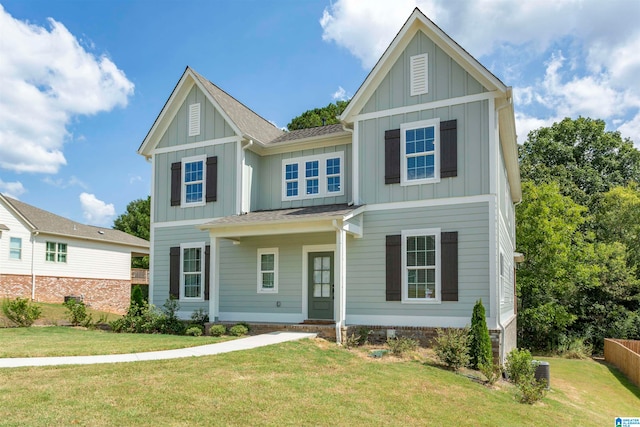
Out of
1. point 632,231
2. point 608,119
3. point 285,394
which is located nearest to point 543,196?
point 632,231

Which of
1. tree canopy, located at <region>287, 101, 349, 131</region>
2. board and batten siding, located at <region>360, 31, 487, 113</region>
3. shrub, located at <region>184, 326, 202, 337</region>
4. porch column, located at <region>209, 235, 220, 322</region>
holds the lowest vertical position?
shrub, located at <region>184, 326, 202, 337</region>

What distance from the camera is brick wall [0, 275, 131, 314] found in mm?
25656

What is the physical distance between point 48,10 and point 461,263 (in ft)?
46.3

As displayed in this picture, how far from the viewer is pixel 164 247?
1755 centimetres

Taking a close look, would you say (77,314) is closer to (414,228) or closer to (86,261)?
(414,228)

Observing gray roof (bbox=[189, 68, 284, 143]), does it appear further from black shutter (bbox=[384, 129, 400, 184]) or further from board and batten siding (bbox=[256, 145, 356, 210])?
black shutter (bbox=[384, 129, 400, 184])

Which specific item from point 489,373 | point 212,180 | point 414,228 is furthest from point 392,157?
point 489,373

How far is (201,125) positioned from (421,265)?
28.7 feet

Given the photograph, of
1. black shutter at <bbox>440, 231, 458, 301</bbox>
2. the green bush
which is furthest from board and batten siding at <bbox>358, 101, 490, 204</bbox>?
the green bush

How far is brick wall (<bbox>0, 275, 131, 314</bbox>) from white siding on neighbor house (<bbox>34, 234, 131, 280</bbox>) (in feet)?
1.09

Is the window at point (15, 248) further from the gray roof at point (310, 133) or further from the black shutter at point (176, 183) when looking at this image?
the gray roof at point (310, 133)

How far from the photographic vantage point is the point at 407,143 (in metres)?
14.2

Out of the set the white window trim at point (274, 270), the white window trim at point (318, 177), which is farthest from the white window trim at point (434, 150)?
the white window trim at point (274, 270)

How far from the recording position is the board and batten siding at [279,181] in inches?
623
